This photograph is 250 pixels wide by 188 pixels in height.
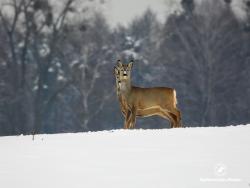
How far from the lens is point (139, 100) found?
20.6 m

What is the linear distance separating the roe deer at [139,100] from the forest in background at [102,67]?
120ft

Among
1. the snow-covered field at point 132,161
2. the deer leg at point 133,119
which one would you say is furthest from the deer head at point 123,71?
the snow-covered field at point 132,161

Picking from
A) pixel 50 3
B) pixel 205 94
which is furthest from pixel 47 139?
pixel 50 3

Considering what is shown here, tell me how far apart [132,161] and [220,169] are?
1282 millimetres

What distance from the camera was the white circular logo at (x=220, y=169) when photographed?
1048 centimetres

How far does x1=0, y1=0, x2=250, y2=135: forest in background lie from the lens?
60688 millimetres

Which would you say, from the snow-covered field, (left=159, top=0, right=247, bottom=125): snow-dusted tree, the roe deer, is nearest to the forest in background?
(left=159, top=0, right=247, bottom=125): snow-dusted tree

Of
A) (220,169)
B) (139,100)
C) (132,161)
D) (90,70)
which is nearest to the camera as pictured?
(220,169)

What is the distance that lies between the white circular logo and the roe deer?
28.5ft

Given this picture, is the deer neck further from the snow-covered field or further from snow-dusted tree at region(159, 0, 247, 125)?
snow-dusted tree at region(159, 0, 247, 125)

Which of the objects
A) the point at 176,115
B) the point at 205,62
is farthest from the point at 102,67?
the point at 176,115

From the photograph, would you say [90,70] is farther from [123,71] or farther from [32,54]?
→ [123,71]

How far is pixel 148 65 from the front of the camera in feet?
229

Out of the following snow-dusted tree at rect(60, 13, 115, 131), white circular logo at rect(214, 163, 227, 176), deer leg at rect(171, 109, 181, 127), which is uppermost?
white circular logo at rect(214, 163, 227, 176)
